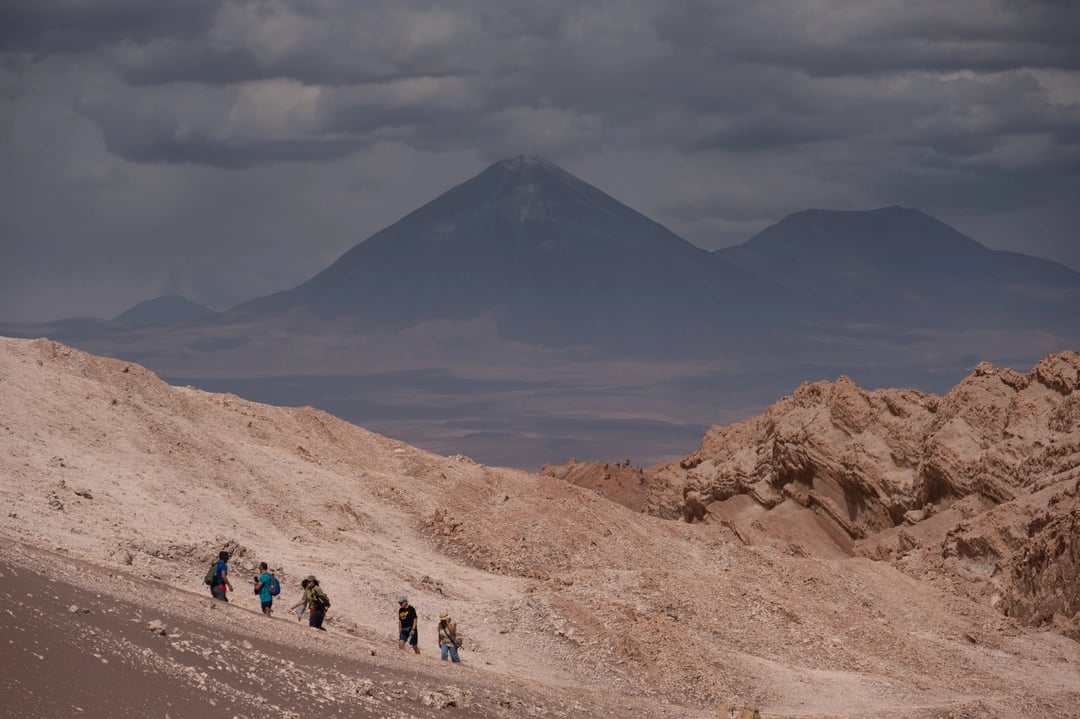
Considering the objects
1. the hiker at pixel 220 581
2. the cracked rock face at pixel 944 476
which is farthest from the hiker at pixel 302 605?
the cracked rock face at pixel 944 476

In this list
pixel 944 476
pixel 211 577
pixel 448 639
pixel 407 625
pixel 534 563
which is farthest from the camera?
pixel 944 476

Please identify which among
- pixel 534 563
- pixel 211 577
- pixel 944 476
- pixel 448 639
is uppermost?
pixel 944 476

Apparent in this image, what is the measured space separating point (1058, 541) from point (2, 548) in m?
16.7

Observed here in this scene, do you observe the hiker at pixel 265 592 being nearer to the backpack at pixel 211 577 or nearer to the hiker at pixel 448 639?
the backpack at pixel 211 577

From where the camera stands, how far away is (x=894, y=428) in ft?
110

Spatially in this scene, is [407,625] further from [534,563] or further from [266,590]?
[534,563]

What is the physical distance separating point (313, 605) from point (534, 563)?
27.5 feet

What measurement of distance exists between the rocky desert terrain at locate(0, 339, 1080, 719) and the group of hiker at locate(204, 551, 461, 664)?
0.33 m

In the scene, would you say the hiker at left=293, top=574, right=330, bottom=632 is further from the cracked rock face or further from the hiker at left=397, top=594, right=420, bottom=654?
the cracked rock face

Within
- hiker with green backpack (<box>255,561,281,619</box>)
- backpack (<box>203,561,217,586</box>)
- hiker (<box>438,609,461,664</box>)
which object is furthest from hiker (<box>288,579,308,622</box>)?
hiker (<box>438,609,461,664</box>)

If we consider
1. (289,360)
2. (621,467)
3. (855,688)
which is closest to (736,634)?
Result: (855,688)

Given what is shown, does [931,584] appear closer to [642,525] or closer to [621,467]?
[642,525]

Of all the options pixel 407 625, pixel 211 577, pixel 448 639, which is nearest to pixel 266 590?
pixel 211 577

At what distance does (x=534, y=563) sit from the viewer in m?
26.7
